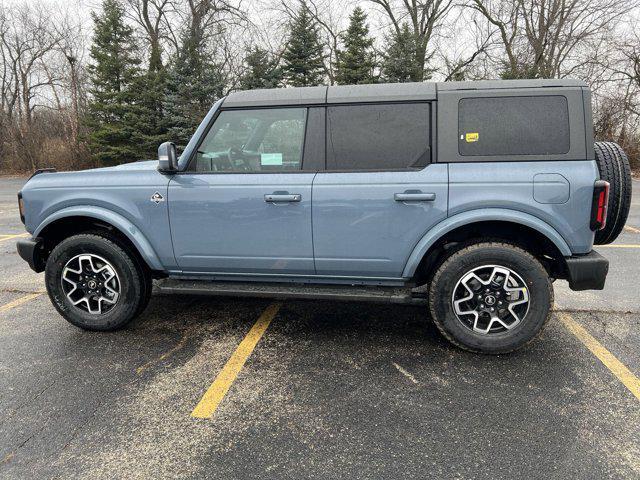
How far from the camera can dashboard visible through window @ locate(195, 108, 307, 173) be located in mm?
3523

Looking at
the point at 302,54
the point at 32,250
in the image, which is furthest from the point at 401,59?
the point at 32,250

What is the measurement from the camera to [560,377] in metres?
3.02

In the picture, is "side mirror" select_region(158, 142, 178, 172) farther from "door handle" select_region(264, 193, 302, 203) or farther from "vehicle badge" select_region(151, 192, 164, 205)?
"door handle" select_region(264, 193, 302, 203)

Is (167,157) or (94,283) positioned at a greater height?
(167,157)

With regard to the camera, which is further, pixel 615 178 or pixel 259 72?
pixel 259 72

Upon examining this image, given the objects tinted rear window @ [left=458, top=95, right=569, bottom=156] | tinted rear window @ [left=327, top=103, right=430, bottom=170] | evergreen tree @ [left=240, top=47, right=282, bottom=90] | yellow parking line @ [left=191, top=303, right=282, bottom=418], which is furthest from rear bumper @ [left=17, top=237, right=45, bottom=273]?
evergreen tree @ [left=240, top=47, right=282, bottom=90]

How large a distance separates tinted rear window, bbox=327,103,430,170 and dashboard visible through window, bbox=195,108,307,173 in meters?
0.28

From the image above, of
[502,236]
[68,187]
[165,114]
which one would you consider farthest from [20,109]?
[502,236]

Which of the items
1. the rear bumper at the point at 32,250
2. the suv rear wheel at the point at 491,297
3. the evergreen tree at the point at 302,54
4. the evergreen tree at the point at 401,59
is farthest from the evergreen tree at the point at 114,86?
the suv rear wheel at the point at 491,297

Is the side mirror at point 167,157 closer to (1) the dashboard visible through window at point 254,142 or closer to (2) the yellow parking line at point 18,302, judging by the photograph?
(1) the dashboard visible through window at point 254,142

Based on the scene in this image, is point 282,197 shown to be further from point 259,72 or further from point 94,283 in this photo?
point 259,72

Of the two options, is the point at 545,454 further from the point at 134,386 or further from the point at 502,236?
the point at 134,386

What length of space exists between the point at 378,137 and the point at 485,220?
100cm

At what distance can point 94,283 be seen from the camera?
382 cm
